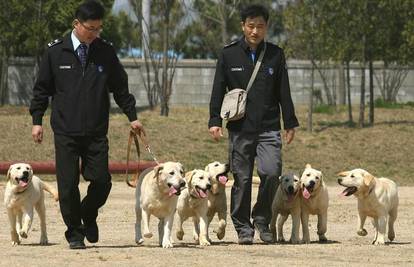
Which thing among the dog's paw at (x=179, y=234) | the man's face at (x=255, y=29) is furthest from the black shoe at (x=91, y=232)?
the man's face at (x=255, y=29)

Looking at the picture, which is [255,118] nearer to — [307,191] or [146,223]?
[307,191]

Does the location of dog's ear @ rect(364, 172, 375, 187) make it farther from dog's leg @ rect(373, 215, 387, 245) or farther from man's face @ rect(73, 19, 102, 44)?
man's face @ rect(73, 19, 102, 44)

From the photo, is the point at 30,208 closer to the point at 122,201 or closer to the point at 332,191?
the point at 122,201

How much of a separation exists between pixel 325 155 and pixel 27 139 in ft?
24.4

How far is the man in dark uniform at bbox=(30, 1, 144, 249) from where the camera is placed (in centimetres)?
1212

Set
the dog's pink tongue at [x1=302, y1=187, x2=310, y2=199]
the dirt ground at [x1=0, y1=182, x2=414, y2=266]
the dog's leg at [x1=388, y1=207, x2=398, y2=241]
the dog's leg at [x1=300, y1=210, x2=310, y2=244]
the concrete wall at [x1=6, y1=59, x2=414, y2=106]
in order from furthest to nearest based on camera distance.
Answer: the concrete wall at [x1=6, y1=59, x2=414, y2=106] → the dog's leg at [x1=388, y1=207, x2=398, y2=241] → the dog's leg at [x1=300, y1=210, x2=310, y2=244] → the dog's pink tongue at [x1=302, y1=187, x2=310, y2=199] → the dirt ground at [x1=0, y1=182, x2=414, y2=266]

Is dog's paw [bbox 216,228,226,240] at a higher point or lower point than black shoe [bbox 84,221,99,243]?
lower

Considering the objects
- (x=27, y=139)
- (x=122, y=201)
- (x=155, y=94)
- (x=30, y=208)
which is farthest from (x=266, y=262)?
(x=155, y=94)

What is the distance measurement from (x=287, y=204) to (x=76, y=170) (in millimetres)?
2806

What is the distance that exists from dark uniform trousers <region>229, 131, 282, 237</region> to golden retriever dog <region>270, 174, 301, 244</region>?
0.24 metres

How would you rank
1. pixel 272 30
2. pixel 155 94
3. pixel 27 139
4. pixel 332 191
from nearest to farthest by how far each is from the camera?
pixel 332 191, pixel 27 139, pixel 155 94, pixel 272 30

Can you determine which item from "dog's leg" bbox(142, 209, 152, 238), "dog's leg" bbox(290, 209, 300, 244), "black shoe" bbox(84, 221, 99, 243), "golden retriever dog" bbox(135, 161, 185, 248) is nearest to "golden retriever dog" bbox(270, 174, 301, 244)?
"dog's leg" bbox(290, 209, 300, 244)

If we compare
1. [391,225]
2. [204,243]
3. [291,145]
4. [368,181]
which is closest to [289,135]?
[368,181]

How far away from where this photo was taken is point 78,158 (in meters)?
12.2
